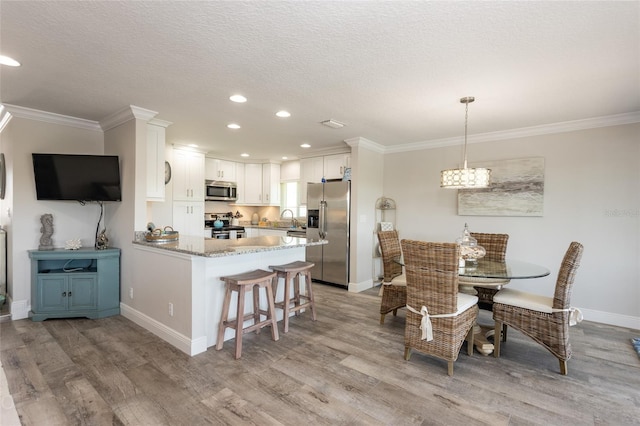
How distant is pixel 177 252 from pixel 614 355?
4.06 meters

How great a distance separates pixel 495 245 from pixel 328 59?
281cm

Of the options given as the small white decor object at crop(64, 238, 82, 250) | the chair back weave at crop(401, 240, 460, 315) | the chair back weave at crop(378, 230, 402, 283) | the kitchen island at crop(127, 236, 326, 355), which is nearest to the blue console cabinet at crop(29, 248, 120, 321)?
the small white decor object at crop(64, 238, 82, 250)

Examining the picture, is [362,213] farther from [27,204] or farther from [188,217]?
[27,204]

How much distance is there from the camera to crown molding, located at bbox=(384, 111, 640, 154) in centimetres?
351

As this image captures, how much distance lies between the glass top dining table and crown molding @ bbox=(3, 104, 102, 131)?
407 cm

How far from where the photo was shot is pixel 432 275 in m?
2.45

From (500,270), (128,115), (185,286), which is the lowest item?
(185,286)

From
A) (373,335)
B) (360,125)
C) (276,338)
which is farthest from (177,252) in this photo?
(360,125)

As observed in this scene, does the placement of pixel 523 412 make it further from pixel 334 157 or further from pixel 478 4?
pixel 334 157

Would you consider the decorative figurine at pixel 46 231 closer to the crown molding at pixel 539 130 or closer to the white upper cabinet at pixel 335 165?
the white upper cabinet at pixel 335 165

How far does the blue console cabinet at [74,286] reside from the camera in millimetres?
3418

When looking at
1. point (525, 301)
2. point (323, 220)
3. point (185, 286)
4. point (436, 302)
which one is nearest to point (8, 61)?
point (185, 286)

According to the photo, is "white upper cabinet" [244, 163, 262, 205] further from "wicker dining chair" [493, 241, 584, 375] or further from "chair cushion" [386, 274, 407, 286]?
"wicker dining chair" [493, 241, 584, 375]

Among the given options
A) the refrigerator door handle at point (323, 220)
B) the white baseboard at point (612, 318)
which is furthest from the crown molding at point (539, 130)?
the white baseboard at point (612, 318)
